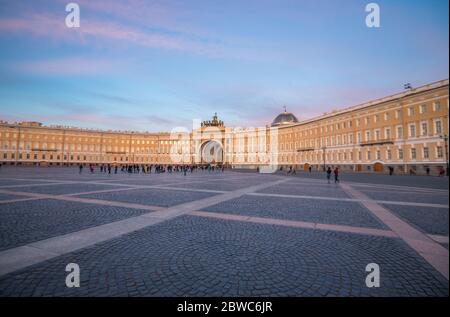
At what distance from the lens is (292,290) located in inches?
121

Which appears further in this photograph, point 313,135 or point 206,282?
point 313,135

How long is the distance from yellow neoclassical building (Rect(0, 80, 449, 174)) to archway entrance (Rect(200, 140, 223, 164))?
47 cm

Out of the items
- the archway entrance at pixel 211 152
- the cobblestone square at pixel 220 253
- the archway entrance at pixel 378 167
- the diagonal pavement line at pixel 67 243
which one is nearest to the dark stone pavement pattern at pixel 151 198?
the cobblestone square at pixel 220 253

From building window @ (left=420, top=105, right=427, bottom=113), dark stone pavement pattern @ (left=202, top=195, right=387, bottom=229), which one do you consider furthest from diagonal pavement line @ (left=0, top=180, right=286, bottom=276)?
building window @ (left=420, top=105, right=427, bottom=113)

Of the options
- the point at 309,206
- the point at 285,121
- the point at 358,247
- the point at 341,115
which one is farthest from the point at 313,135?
the point at 358,247

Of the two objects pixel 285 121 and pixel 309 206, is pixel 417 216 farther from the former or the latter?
pixel 285 121

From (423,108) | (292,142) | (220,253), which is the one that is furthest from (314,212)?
(292,142)

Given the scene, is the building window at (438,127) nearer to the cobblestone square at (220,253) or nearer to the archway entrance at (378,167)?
the archway entrance at (378,167)

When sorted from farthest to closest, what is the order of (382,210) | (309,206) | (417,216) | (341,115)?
1. (341,115)
2. (309,206)
3. (382,210)
4. (417,216)

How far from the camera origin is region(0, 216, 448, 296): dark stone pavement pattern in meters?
3.08

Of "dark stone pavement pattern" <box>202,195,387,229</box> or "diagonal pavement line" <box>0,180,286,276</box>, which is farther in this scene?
"dark stone pavement pattern" <box>202,195,387,229</box>

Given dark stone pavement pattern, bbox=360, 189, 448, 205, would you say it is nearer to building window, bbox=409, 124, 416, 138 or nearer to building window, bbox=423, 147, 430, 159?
building window, bbox=423, 147, 430, 159

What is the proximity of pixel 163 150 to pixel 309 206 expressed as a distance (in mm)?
106215

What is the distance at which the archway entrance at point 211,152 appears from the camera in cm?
10173
